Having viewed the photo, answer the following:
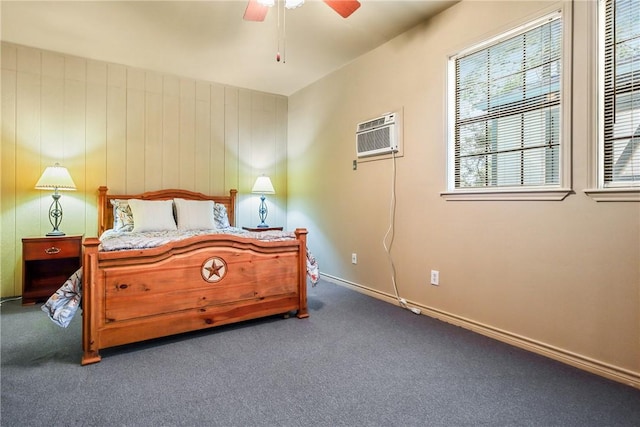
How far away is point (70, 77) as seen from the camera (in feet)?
11.6

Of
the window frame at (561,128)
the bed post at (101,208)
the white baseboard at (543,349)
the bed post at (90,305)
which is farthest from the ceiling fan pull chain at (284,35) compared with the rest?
the white baseboard at (543,349)

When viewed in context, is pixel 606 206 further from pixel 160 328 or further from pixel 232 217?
pixel 232 217

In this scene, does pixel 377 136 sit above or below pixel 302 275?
above

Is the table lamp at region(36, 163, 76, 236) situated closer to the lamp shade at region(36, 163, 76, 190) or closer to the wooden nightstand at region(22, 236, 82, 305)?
the lamp shade at region(36, 163, 76, 190)

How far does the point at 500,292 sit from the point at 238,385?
Result: 1.85 m

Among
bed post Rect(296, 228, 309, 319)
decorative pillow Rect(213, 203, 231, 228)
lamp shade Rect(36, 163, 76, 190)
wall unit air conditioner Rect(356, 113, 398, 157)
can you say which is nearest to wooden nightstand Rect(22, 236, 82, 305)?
lamp shade Rect(36, 163, 76, 190)

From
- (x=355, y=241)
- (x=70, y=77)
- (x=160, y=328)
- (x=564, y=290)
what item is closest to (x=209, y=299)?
(x=160, y=328)

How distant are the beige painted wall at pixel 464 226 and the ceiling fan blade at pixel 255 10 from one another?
1423 millimetres

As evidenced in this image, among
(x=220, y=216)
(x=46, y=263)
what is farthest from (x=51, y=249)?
(x=220, y=216)

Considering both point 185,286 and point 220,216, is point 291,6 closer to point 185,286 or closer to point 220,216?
point 185,286

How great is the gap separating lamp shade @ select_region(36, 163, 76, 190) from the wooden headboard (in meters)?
0.38

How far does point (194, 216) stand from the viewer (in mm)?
3545

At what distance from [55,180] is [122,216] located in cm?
65

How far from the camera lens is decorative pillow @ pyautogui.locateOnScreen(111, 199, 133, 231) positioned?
132 inches
